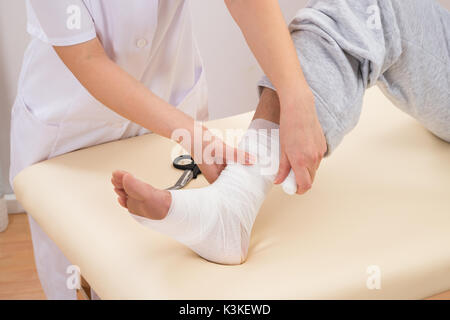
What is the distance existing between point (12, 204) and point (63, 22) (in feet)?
4.03

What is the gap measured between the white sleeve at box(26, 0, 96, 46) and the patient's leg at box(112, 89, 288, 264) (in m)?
0.24

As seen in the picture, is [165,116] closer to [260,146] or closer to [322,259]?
[260,146]

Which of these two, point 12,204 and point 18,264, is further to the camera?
point 12,204

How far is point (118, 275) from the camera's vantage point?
2.72 ft

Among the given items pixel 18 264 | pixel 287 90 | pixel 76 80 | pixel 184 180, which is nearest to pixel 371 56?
pixel 287 90

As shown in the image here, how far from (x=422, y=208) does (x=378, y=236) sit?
0.39ft

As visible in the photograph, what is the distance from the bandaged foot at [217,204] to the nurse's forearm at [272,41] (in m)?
0.08

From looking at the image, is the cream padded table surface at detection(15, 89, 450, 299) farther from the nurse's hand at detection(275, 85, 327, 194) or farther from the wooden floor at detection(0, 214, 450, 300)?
the wooden floor at detection(0, 214, 450, 300)

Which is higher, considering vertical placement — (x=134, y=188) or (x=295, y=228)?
(x=134, y=188)

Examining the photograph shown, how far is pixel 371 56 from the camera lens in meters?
0.94

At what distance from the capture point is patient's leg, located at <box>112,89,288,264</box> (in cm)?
77

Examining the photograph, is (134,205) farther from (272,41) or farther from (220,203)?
(272,41)

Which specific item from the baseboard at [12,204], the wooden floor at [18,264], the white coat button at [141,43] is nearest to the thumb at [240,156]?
the white coat button at [141,43]
